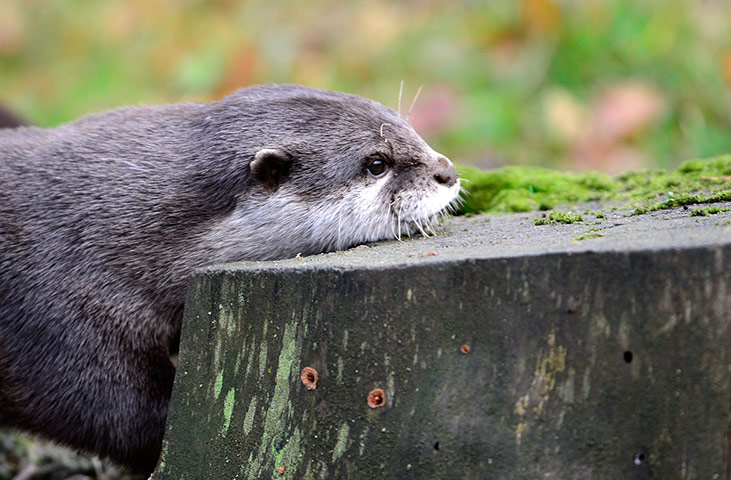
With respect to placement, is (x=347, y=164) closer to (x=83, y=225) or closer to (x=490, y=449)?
(x=83, y=225)

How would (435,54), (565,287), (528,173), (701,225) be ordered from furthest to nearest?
(435,54)
(528,173)
(701,225)
(565,287)

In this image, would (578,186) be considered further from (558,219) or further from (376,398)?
(376,398)

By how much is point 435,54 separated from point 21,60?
5225 millimetres

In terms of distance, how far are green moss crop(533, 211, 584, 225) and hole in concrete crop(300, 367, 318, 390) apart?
37.1 inches

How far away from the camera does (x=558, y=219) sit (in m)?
2.50

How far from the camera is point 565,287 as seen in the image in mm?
1824

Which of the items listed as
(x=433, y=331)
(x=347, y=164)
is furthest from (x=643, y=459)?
(x=347, y=164)

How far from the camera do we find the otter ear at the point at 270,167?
2.65 m

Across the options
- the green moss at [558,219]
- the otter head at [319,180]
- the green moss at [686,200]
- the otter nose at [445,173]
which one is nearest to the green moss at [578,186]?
the green moss at [686,200]

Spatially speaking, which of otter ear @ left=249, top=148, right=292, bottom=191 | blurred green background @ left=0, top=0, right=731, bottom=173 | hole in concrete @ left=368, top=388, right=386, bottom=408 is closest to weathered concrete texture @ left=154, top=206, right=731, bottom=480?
hole in concrete @ left=368, top=388, right=386, bottom=408

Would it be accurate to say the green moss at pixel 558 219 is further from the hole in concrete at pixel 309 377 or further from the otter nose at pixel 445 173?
the hole in concrete at pixel 309 377

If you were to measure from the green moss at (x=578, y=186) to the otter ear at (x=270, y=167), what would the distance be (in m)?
0.95

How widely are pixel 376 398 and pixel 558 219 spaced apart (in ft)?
3.03

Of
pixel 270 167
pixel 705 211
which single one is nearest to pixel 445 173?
pixel 270 167
